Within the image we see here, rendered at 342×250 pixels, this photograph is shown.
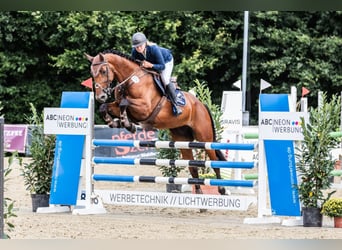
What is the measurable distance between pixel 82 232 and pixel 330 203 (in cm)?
182

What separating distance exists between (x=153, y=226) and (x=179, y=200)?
0.57m

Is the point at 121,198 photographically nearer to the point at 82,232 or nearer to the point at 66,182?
the point at 66,182

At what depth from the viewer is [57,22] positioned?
19.7 meters

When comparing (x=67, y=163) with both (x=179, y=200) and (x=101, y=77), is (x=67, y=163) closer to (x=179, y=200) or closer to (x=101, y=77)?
(x=101, y=77)

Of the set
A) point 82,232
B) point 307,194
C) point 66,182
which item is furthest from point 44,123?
point 307,194

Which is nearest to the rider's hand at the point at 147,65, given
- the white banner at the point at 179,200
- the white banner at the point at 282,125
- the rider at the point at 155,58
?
the rider at the point at 155,58

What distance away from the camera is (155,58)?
7270 millimetres

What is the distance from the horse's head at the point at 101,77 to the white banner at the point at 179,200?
814 millimetres

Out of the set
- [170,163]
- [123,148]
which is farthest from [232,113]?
[123,148]

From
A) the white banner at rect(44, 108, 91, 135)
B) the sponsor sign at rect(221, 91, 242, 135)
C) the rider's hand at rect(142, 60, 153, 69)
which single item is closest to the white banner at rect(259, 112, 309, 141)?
the rider's hand at rect(142, 60, 153, 69)

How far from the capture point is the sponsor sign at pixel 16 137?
1422cm

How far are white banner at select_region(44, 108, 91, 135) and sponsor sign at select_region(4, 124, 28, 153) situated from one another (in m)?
7.18

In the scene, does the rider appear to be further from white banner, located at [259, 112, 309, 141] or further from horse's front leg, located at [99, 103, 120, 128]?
→ white banner, located at [259, 112, 309, 141]

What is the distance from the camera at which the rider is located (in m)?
7.22
